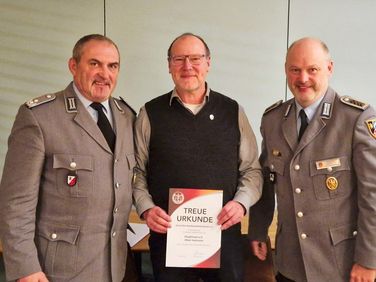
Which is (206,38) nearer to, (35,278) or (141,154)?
(141,154)

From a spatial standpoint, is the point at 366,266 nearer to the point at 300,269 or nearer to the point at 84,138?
the point at 300,269

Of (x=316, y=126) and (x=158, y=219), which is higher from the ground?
(x=316, y=126)

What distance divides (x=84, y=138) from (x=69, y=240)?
1.30 feet

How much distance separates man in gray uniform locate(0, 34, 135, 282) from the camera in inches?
55.3

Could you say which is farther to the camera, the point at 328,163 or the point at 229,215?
the point at 229,215

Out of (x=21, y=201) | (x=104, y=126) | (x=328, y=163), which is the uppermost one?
(x=104, y=126)

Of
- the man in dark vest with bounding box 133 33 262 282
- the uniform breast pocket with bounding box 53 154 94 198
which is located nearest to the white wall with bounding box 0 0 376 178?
the man in dark vest with bounding box 133 33 262 282

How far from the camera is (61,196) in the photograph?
1461mm

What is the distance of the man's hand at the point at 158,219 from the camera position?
1.61 m

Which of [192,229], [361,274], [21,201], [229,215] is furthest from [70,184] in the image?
[361,274]

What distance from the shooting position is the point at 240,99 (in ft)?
9.11

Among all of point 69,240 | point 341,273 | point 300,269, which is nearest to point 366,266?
point 341,273

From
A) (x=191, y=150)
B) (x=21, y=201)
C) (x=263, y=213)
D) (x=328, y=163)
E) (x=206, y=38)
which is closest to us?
A: (x=21, y=201)

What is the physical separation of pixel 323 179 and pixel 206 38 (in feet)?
5.02
